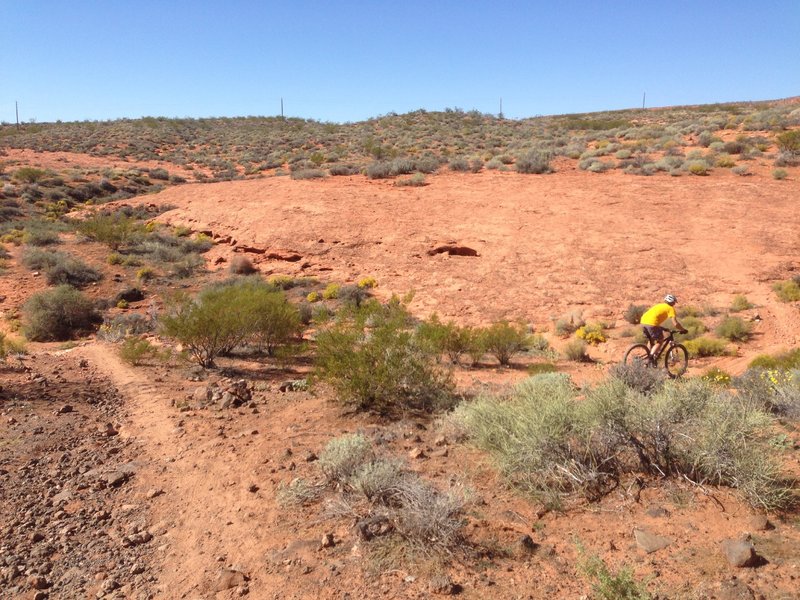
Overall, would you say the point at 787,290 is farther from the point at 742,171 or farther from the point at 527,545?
the point at 527,545

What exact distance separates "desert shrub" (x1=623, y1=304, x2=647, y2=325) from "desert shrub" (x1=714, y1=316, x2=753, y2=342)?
1.52 metres

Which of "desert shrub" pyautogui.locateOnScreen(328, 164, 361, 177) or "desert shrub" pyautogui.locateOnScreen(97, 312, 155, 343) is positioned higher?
"desert shrub" pyautogui.locateOnScreen(328, 164, 361, 177)

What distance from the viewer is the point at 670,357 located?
31.5 ft

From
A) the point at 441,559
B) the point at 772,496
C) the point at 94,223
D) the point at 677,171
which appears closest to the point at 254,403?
the point at 441,559

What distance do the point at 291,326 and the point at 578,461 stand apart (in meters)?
6.76

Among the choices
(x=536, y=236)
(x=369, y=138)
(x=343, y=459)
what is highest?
(x=369, y=138)

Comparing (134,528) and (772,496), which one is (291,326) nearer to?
(134,528)

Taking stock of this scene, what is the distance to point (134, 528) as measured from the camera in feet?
14.3

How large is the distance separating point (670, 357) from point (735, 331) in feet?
8.25

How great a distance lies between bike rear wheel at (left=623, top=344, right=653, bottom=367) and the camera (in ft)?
27.2

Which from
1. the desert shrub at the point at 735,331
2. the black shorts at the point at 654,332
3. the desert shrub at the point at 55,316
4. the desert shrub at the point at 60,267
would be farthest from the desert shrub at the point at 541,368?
the desert shrub at the point at 60,267

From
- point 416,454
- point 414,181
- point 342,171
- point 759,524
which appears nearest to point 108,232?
point 342,171

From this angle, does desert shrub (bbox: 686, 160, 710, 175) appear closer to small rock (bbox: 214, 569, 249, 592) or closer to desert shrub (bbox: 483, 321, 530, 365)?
desert shrub (bbox: 483, 321, 530, 365)

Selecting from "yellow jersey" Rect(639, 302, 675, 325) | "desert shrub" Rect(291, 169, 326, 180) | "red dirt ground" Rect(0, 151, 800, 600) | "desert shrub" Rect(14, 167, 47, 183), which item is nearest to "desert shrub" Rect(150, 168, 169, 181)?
"desert shrub" Rect(14, 167, 47, 183)
